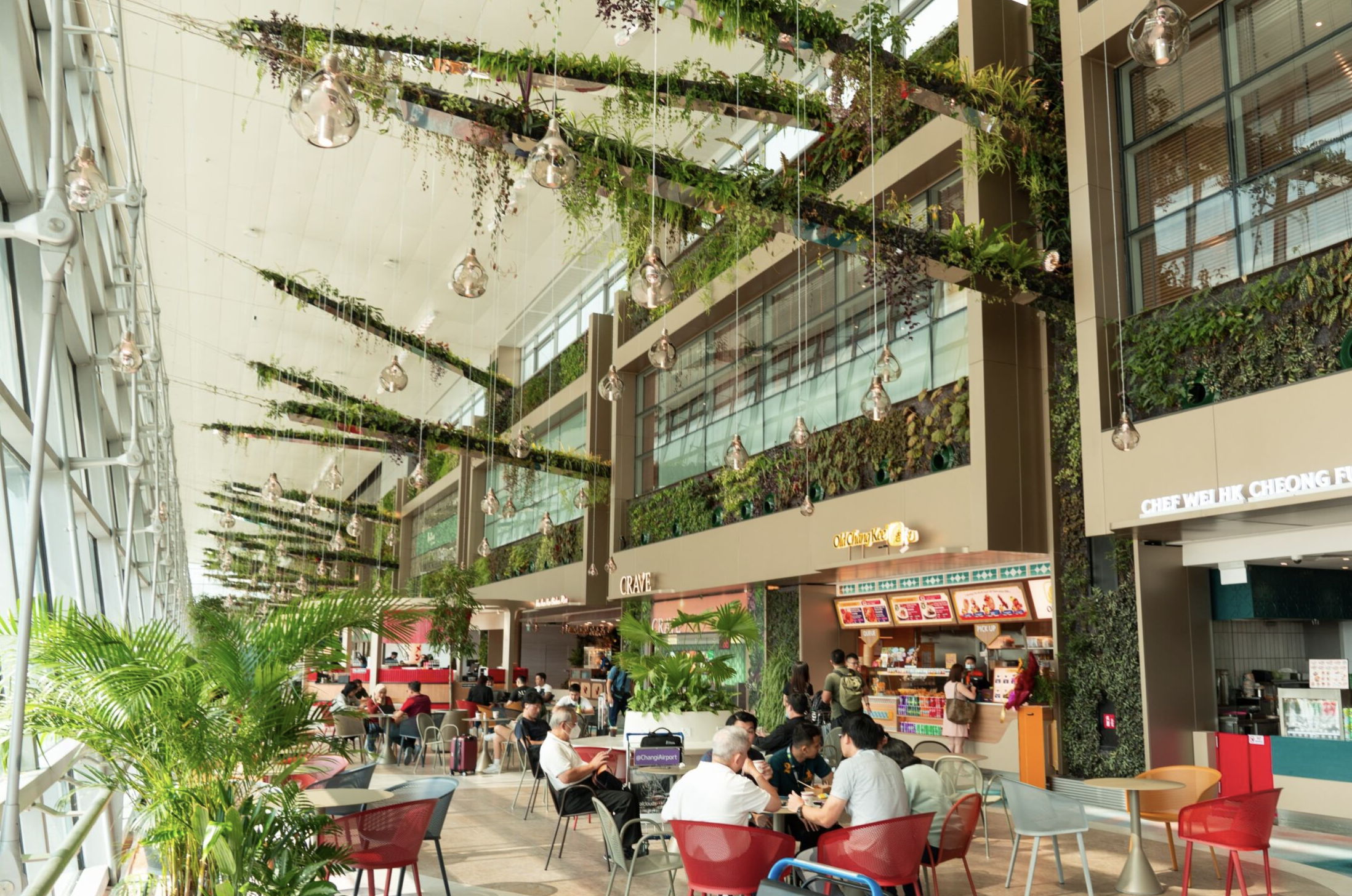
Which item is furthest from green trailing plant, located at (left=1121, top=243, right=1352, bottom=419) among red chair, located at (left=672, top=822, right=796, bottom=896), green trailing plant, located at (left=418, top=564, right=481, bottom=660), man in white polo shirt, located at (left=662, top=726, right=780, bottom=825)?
green trailing plant, located at (left=418, top=564, right=481, bottom=660)

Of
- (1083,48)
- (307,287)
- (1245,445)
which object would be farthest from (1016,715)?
(307,287)

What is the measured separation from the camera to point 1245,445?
8445 mm

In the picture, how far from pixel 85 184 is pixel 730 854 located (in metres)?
3.76

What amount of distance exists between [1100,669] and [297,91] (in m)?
9.48

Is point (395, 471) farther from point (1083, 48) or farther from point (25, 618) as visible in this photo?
point (25, 618)

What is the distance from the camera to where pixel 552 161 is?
496 cm

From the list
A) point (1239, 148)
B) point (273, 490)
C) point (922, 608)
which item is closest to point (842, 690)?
point (922, 608)

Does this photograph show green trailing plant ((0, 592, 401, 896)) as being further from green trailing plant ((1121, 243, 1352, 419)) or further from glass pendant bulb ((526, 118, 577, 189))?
green trailing plant ((1121, 243, 1352, 419))

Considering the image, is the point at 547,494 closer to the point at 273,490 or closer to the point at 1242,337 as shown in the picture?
the point at 273,490

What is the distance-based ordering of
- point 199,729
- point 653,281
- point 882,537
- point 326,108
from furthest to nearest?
point 882,537, point 653,281, point 199,729, point 326,108

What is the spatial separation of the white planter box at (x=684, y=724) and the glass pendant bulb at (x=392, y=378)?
3896 mm

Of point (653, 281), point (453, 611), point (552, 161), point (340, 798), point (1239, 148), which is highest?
point (1239, 148)

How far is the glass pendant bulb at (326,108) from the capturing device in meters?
3.47

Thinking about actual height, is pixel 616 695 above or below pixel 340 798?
below
